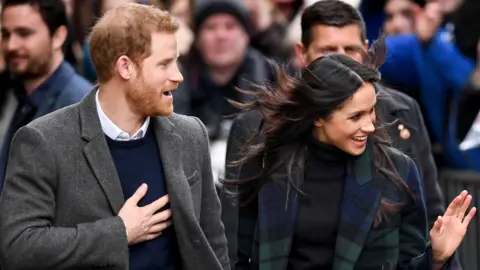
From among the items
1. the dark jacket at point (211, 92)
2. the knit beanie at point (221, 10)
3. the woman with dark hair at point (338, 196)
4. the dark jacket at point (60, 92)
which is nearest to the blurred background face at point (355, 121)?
the woman with dark hair at point (338, 196)

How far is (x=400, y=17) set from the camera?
9734mm

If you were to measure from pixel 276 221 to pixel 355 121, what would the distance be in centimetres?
54

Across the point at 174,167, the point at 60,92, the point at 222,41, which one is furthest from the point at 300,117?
the point at 222,41

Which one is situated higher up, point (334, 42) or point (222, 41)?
point (334, 42)

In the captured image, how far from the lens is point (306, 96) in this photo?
230 inches

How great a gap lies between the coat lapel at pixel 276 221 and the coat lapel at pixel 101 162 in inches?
28.9

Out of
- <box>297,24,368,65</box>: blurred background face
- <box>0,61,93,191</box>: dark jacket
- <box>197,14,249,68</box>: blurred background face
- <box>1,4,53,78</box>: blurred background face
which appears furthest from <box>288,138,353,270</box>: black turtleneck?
<box>197,14,249,68</box>: blurred background face

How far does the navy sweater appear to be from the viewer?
17.5 feet

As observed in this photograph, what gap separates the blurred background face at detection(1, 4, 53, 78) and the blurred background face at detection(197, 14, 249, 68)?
80.6 inches

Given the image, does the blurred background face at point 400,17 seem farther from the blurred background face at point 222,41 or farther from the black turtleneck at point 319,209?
the black turtleneck at point 319,209

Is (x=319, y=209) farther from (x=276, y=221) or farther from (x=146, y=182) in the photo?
(x=146, y=182)

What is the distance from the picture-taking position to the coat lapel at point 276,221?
5.68 metres

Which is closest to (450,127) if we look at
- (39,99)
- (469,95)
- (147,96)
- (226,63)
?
(469,95)

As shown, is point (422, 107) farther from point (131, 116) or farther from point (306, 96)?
point (131, 116)
